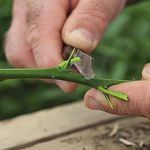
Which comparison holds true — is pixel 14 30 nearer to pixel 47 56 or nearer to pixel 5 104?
pixel 47 56

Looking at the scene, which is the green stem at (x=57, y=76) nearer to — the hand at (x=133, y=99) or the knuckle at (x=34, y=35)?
the hand at (x=133, y=99)

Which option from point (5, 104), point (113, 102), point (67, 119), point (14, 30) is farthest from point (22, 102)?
point (113, 102)

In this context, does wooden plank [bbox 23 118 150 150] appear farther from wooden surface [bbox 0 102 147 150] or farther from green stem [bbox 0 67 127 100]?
green stem [bbox 0 67 127 100]

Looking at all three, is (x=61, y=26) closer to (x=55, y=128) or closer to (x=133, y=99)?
(x=55, y=128)

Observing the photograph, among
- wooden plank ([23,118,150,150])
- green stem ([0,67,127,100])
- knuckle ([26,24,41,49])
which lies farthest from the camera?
knuckle ([26,24,41,49])

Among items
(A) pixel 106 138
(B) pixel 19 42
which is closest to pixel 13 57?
(B) pixel 19 42

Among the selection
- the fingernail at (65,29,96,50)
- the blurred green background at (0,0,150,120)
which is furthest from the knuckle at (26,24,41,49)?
the blurred green background at (0,0,150,120)
